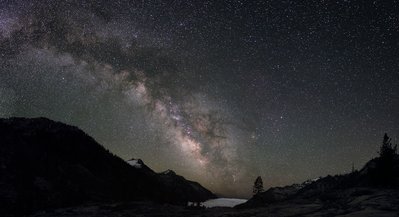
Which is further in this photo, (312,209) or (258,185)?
(258,185)

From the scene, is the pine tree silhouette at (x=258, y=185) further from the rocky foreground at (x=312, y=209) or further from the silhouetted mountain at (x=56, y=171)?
the rocky foreground at (x=312, y=209)

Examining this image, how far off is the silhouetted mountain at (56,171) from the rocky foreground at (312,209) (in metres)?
17.9

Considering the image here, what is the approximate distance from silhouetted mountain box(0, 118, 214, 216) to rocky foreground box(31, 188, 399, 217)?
1793 centimetres

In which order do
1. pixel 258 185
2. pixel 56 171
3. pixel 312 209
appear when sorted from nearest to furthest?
pixel 312 209
pixel 56 171
pixel 258 185

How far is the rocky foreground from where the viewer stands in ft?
133

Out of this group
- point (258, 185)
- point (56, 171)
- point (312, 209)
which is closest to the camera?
point (312, 209)

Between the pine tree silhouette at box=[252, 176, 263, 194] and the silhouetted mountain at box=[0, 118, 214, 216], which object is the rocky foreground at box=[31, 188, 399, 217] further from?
the pine tree silhouette at box=[252, 176, 263, 194]

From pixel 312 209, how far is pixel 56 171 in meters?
73.9

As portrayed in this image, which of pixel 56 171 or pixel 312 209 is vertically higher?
pixel 56 171

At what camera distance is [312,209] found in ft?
154

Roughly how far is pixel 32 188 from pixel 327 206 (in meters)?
63.3

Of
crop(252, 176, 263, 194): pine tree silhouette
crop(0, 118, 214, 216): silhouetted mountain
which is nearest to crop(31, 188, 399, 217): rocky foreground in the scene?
crop(0, 118, 214, 216): silhouetted mountain

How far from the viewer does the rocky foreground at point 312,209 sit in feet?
133

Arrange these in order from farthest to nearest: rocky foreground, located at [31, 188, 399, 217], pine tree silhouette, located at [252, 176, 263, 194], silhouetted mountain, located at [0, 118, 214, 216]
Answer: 1. pine tree silhouette, located at [252, 176, 263, 194]
2. silhouetted mountain, located at [0, 118, 214, 216]
3. rocky foreground, located at [31, 188, 399, 217]
